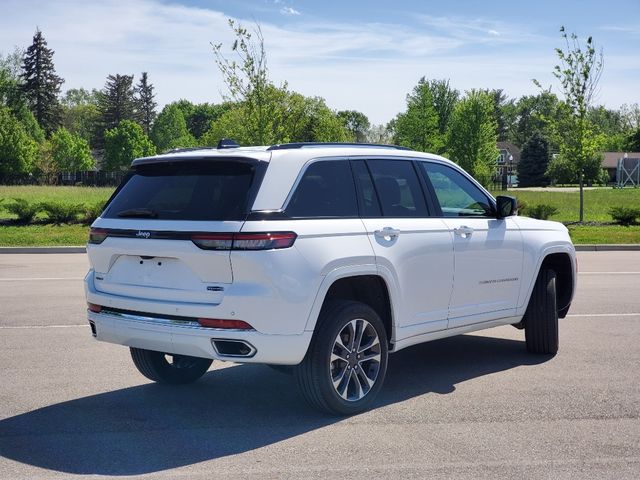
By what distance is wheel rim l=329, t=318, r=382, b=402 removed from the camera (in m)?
5.95

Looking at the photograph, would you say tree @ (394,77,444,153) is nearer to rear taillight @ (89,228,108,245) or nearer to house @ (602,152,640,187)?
house @ (602,152,640,187)

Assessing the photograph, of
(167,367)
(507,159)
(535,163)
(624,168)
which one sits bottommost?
(167,367)

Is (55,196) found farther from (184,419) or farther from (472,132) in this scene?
(184,419)

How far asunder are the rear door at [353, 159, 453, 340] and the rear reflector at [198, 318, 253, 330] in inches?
45.7

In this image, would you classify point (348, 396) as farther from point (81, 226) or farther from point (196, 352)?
point (81, 226)

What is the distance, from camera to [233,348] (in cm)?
554

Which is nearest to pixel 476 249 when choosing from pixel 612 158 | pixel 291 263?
pixel 291 263

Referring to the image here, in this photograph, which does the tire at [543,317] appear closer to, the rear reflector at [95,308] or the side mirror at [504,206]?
the side mirror at [504,206]

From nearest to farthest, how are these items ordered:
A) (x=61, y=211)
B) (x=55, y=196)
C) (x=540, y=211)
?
(x=61, y=211), (x=540, y=211), (x=55, y=196)

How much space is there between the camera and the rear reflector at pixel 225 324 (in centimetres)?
546

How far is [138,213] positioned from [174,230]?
0.48 metres

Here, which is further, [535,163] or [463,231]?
[535,163]

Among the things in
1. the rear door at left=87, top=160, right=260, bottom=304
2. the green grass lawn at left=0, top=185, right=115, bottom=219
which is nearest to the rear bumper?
the rear door at left=87, top=160, right=260, bottom=304

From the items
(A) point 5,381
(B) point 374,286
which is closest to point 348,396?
(B) point 374,286
